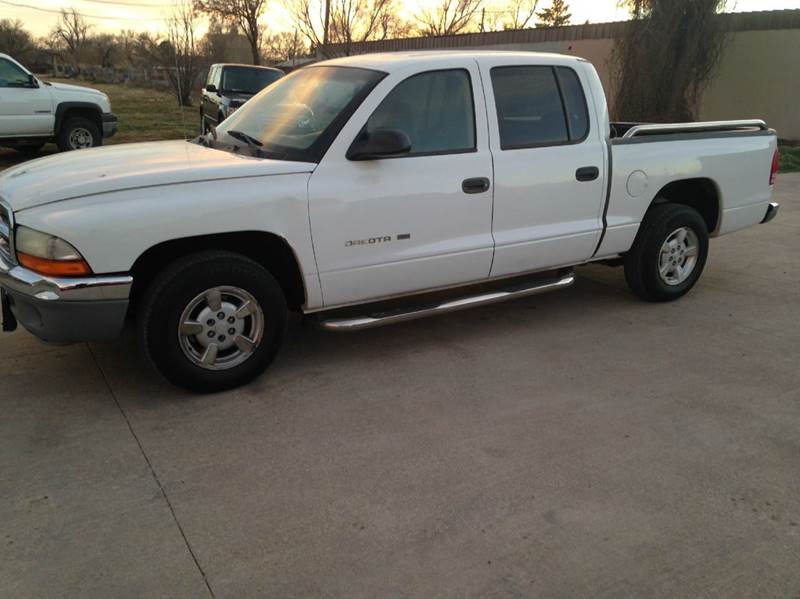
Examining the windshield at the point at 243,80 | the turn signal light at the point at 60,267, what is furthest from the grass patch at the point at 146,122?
the turn signal light at the point at 60,267

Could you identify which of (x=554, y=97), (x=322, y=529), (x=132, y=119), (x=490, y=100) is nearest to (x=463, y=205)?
(x=490, y=100)

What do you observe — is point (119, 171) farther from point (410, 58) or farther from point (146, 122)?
point (146, 122)

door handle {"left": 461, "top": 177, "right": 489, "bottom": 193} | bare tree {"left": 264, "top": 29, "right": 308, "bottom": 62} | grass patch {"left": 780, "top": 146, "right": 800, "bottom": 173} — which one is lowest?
grass patch {"left": 780, "top": 146, "right": 800, "bottom": 173}

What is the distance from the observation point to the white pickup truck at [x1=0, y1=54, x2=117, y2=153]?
1097 centimetres

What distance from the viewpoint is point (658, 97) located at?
17172 mm

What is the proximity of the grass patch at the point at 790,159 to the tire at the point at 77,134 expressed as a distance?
13552mm

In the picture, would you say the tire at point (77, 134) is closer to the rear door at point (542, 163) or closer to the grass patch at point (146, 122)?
the grass patch at point (146, 122)

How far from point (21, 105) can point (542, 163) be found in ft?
32.6

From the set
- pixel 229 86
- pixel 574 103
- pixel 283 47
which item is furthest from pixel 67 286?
pixel 283 47

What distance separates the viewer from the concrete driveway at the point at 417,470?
2533 mm

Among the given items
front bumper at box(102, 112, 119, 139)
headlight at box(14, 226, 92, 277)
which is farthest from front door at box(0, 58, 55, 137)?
headlight at box(14, 226, 92, 277)

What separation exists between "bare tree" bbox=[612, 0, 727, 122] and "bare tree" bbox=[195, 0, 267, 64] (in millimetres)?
21198

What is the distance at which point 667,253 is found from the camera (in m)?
5.50

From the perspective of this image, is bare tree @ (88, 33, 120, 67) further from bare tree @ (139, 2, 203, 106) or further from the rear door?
the rear door
